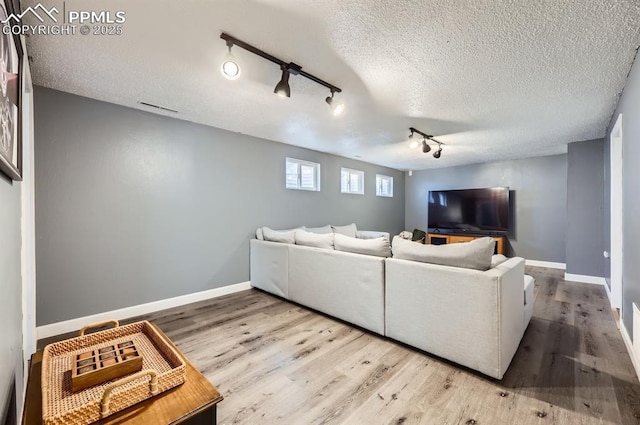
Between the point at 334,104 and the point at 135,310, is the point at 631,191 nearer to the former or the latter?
the point at 334,104

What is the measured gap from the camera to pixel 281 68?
2.11 meters

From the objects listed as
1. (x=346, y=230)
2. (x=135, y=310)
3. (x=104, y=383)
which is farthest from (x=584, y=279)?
(x=135, y=310)

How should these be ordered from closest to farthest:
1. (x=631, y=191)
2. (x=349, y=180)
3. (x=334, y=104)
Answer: (x=631, y=191)
(x=334, y=104)
(x=349, y=180)

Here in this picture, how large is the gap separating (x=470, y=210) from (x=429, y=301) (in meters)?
5.03

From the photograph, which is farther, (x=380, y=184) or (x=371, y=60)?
(x=380, y=184)

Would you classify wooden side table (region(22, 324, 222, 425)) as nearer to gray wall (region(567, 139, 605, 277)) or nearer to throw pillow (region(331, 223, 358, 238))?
throw pillow (region(331, 223, 358, 238))

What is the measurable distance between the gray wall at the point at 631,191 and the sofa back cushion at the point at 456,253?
110 cm

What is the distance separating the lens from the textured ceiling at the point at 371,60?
1567mm

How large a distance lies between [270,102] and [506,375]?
318cm

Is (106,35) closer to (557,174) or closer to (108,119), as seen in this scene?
(108,119)

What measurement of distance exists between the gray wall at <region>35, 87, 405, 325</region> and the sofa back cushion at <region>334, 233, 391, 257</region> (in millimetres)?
1767

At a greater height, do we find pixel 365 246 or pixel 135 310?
pixel 365 246
